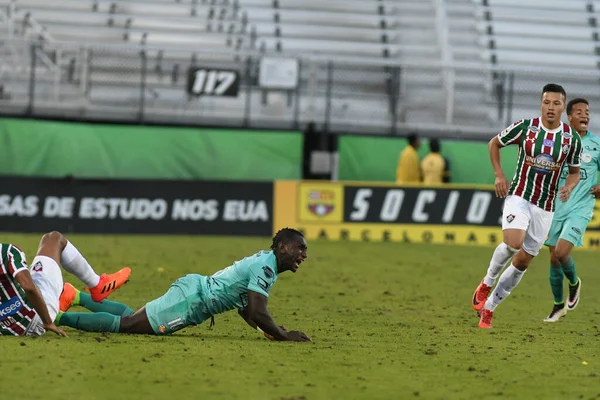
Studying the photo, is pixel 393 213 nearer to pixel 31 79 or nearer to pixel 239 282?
pixel 31 79

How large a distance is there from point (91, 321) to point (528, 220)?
159 inches

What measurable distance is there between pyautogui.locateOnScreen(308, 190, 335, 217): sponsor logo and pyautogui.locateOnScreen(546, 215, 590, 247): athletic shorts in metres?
9.72

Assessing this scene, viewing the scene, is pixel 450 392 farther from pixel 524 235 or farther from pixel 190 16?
pixel 190 16

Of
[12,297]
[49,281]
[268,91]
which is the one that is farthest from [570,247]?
[268,91]

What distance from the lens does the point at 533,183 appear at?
10.5 metres

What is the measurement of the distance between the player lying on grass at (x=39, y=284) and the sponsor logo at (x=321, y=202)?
1199cm

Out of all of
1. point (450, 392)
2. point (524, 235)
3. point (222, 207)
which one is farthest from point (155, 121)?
point (450, 392)

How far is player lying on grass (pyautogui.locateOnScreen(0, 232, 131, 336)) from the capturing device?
26.9 feet

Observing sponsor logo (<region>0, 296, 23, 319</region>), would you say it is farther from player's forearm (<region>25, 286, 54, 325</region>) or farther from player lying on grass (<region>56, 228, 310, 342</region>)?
player lying on grass (<region>56, 228, 310, 342</region>)

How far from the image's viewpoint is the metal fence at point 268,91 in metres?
22.6

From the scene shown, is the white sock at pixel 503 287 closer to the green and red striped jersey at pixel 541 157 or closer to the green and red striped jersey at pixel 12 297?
the green and red striped jersey at pixel 541 157

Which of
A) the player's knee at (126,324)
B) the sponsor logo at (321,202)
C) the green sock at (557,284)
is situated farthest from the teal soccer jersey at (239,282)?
the sponsor logo at (321,202)

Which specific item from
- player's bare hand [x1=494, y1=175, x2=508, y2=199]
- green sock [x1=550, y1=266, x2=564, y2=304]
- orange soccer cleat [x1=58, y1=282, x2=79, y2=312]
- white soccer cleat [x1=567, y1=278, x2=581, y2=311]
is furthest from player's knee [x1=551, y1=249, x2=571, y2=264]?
orange soccer cleat [x1=58, y1=282, x2=79, y2=312]

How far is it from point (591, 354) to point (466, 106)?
1588 cm
